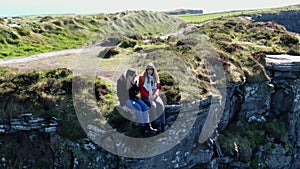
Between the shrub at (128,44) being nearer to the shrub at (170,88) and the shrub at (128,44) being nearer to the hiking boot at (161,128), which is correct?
the shrub at (170,88)

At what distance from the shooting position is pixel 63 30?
123 feet

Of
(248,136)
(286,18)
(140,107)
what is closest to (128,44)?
(248,136)

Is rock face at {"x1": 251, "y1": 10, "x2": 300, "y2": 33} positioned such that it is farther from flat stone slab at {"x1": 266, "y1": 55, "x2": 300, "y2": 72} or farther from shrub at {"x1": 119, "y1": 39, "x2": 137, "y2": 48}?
shrub at {"x1": 119, "y1": 39, "x2": 137, "y2": 48}

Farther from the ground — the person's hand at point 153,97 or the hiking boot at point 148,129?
the person's hand at point 153,97

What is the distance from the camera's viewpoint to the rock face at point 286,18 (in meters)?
88.6

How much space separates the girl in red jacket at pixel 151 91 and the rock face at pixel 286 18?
263 feet

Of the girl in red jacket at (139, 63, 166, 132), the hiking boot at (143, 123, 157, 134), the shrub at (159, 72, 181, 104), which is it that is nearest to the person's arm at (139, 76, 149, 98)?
the girl in red jacket at (139, 63, 166, 132)

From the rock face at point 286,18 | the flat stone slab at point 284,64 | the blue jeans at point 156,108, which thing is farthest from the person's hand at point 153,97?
the rock face at point 286,18

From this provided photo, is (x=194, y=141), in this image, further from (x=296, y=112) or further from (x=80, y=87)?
(x=296, y=112)

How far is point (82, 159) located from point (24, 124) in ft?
10.3

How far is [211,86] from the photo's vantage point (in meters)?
21.3

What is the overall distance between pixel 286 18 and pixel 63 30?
229ft

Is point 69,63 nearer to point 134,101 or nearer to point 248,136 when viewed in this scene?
point 134,101

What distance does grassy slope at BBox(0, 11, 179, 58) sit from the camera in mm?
29859
